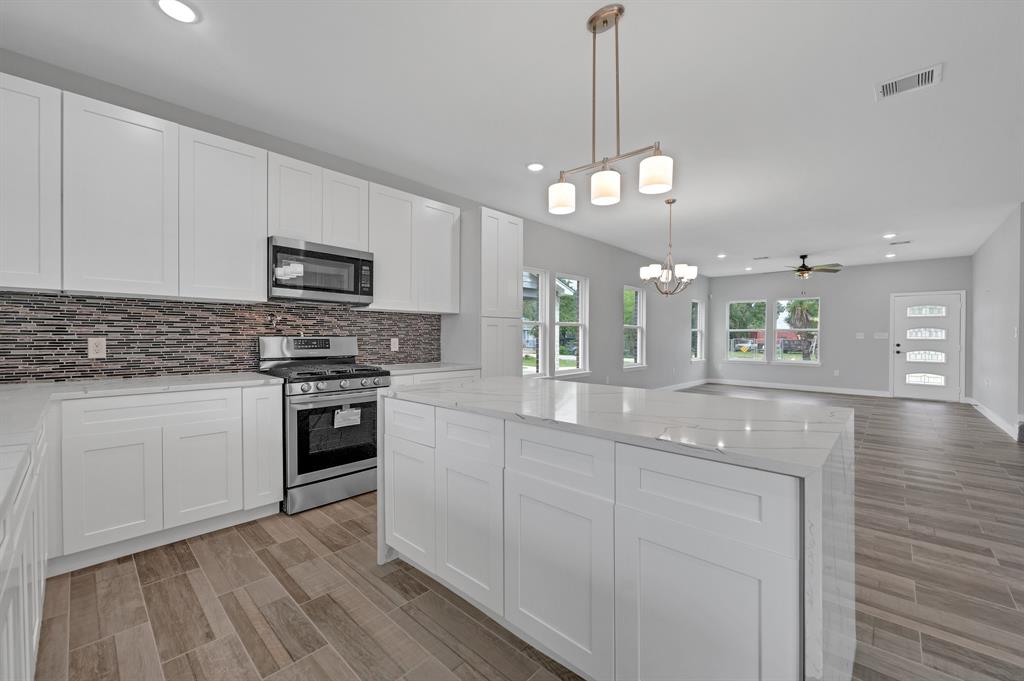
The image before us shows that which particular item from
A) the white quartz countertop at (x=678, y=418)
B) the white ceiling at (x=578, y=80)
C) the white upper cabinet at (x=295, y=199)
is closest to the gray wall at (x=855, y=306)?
the white ceiling at (x=578, y=80)

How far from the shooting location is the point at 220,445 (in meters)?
2.59

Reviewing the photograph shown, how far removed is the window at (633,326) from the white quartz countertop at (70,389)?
575 cm

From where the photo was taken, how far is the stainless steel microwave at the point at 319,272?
2982mm

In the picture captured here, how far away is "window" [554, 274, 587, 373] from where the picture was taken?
19.4 feet

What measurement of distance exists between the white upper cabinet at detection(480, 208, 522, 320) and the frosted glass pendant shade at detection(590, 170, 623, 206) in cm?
227

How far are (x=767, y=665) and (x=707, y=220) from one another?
5.30 m

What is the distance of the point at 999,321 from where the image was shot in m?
5.64

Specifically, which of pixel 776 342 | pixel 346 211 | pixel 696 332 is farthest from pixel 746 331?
pixel 346 211

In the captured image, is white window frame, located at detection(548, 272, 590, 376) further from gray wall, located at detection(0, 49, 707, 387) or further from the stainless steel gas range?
the stainless steel gas range

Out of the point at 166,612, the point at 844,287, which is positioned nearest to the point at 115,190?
the point at 166,612

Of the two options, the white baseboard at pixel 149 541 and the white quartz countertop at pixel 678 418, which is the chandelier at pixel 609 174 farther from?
the white baseboard at pixel 149 541

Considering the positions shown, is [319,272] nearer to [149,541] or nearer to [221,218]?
[221,218]

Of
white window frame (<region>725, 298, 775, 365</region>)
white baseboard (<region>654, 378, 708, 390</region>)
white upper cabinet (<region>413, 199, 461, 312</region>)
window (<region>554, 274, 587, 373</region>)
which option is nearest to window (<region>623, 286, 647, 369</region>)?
white baseboard (<region>654, 378, 708, 390</region>)

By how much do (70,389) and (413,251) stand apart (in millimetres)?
2377
